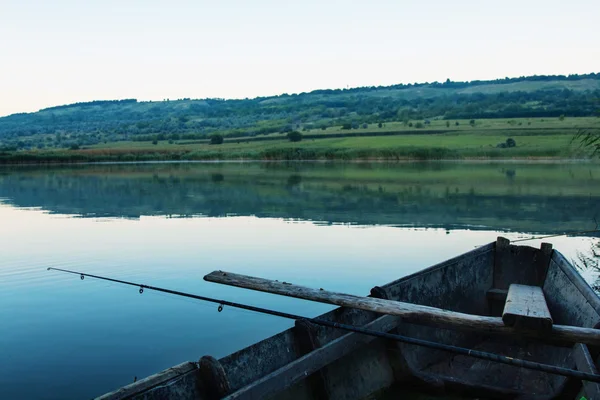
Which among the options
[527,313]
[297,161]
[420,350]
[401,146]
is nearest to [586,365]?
[527,313]

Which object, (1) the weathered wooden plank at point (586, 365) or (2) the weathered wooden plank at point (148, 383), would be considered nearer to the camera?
(2) the weathered wooden plank at point (148, 383)

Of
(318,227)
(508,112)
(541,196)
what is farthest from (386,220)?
(508,112)

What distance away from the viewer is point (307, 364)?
5.25 m

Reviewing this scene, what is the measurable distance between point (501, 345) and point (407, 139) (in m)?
75.4

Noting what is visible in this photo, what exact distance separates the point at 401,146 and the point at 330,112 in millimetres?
75015

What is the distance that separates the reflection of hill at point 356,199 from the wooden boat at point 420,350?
12352 mm

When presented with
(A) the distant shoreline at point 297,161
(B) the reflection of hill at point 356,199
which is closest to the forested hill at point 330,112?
(A) the distant shoreline at point 297,161

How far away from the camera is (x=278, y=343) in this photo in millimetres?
5523

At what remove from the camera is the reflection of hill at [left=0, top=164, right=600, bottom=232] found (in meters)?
23.2

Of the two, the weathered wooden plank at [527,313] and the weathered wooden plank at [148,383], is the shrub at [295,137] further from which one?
the weathered wooden plank at [148,383]

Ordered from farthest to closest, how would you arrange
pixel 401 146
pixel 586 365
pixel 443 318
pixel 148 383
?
pixel 401 146 < pixel 443 318 < pixel 586 365 < pixel 148 383

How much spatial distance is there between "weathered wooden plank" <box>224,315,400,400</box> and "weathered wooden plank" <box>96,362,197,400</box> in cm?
46

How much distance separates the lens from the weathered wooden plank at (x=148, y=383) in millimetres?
4121

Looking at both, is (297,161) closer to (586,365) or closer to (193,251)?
(193,251)
